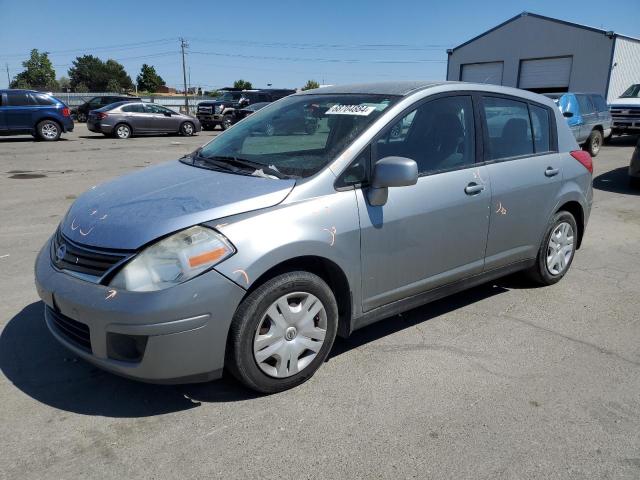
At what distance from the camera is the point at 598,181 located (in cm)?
1092

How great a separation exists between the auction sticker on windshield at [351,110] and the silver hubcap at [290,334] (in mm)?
1289

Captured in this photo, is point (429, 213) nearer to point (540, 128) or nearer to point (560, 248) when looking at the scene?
point (540, 128)

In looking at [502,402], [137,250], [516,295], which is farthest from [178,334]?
[516,295]

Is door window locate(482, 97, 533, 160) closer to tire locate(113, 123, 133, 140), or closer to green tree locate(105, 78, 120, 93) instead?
tire locate(113, 123, 133, 140)

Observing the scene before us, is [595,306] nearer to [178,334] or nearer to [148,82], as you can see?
[178,334]

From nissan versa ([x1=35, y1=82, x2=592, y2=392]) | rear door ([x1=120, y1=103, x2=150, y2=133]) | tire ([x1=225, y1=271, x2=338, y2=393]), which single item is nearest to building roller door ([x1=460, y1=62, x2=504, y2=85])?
rear door ([x1=120, y1=103, x2=150, y2=133])

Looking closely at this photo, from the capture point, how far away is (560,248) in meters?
4.77

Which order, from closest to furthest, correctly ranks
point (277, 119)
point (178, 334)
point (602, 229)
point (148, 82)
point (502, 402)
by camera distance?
1. point (178, 334)
2. point (502, 402)
3. point (277, 119)
4. point (602, 229)
5. point (148, 82)

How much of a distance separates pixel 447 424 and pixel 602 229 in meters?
5.41

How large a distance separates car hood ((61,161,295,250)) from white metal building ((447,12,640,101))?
28.1m

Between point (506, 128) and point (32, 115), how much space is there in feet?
57.4

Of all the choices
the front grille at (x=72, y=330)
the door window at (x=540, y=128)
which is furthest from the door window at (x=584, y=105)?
the front grille at (x=72, y=330)

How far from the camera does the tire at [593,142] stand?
14.7m

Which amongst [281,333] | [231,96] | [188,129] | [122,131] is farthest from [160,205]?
[231,96]
